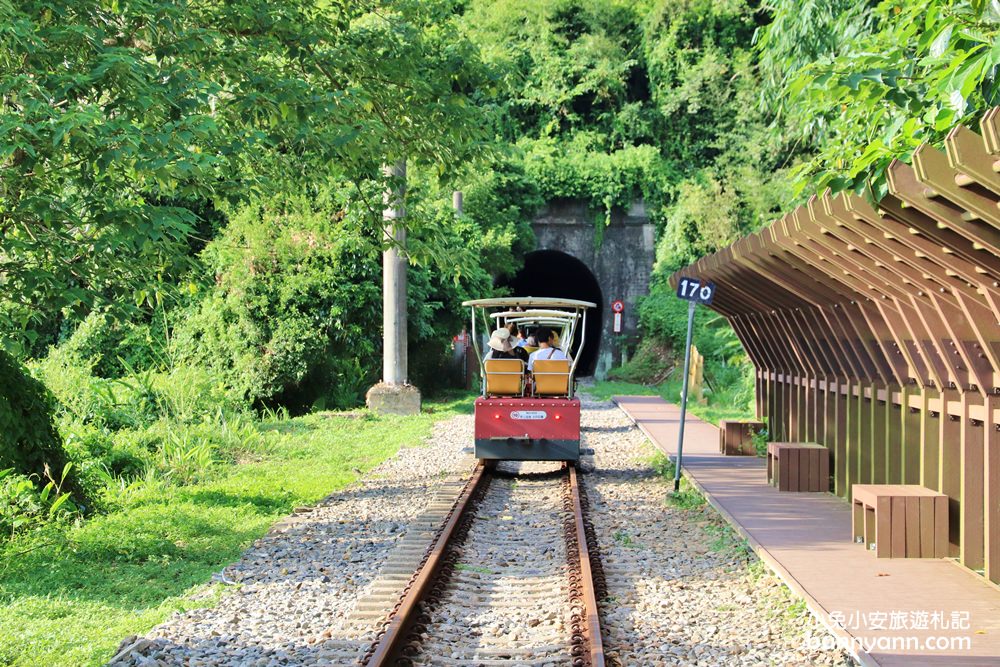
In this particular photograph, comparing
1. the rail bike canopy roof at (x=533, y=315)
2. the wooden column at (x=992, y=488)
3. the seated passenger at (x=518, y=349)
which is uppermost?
the rail bike canopy roof at (x=533, y=315)

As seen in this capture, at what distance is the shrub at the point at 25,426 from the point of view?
10.5 meters

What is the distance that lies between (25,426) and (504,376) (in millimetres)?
6849

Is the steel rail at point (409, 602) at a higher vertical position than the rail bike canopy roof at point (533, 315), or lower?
lower

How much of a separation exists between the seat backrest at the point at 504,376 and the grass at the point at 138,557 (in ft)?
7.37

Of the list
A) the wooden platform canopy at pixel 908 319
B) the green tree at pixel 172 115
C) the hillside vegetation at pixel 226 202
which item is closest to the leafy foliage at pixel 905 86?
A: the hillside vegetation at pixel 226 202

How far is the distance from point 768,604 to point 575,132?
38.8 metres

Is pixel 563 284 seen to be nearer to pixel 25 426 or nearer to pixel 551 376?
pixel 551 376

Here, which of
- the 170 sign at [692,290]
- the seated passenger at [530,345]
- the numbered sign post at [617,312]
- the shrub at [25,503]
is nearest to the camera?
the shrub at [25,503]

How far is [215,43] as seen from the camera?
1023cm

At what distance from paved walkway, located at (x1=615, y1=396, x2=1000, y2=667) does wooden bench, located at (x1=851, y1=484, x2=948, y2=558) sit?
11cm

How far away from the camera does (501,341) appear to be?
15883 millimetres

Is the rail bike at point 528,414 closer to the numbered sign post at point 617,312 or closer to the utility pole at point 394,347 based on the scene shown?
the utility pole at point 394,347

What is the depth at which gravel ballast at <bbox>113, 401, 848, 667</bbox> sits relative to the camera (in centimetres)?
644

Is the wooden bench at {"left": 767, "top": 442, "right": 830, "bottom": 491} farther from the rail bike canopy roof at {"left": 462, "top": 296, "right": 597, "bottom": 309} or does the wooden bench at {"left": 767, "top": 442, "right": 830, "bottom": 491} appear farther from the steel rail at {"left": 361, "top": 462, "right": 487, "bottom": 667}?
the rail bike canopy roof at {"left": 462, "top": 296, "right": 597, "bottom": 309}
